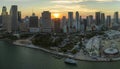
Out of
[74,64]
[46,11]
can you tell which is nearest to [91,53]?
[74,64]

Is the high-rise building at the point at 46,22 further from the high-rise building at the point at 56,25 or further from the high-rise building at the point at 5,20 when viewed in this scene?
the high-rise building at the point at 5,20

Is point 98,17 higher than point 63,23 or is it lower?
higher

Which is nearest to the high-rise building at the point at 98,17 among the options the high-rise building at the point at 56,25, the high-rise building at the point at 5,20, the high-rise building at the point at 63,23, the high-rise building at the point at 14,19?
the high-rise building at the point at 63,23

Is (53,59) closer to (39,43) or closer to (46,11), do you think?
(39,43)

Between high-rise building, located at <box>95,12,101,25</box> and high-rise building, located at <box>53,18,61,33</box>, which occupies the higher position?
high-rise building, located at <box>95,12,101,25</box>

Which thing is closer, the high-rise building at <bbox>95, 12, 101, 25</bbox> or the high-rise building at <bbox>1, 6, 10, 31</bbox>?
the high-rise building at <bbox>1, 6, 10, 31</bbox>

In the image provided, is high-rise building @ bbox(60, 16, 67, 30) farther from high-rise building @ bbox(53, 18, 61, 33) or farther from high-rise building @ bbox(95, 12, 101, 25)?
high-rise building @ bbox(95, 12, 101, 25)

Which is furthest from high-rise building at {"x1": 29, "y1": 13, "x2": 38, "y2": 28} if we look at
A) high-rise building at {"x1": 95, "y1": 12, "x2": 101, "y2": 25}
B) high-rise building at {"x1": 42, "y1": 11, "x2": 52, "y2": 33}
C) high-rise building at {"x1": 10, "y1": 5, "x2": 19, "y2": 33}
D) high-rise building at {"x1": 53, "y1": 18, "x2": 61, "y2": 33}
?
high-rise building at {"x1": 95, "y1": 12, "x2": 101, "y2": 25}

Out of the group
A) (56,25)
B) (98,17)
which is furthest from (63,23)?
(98,17)

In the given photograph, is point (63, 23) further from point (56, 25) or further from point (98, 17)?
point (98, 17)
